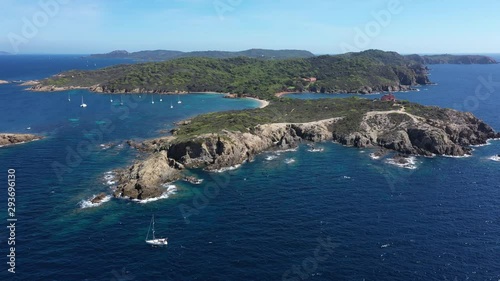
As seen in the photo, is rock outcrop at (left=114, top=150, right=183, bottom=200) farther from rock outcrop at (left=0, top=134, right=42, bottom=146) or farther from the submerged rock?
rock outcrop at (left=0, top=134, right=42, bottom=146)

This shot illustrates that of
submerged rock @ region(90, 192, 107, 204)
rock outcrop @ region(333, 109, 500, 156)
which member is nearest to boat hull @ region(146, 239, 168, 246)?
submerged rock @ region(90, 192, 107, 204)

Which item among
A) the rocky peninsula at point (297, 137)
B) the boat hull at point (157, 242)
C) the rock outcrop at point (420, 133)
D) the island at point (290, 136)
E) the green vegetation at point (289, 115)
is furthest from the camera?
the green vegetation at point (289, 115)

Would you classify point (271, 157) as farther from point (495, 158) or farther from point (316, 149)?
point (495, 158)

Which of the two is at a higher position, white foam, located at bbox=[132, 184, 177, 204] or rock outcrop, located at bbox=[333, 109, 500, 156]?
rock outcrop, located at bbox=[333, 109, 500, 156]

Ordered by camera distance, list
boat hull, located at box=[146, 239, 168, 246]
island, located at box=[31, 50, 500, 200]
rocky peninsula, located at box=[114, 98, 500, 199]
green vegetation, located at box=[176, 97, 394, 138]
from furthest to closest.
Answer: green vegetation, located at box=[176, 97, 394, 138] → island, located at box=[31, 50, 500, 200] → rocky peninsula, located at box=[114, 98, 500, 199] → boat hull, located at box=[146, 239, 168, 246]

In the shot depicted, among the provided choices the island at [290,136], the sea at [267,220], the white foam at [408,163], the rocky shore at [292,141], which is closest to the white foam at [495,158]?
the sea at [267,220]

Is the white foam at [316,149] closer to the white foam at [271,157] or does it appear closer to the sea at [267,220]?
the sea at [267,220]
